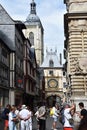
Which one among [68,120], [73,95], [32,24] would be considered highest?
[32,24]

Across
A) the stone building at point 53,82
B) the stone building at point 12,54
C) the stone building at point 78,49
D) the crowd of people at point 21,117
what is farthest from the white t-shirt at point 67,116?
the stone building at point 53,82

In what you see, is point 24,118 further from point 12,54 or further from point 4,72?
point 12,54

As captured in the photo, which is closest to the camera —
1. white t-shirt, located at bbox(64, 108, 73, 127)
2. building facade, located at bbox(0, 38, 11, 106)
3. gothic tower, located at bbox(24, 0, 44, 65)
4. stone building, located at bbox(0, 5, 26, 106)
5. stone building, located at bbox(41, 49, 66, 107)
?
white t-shirt, located at bbox(64, 108, 73, 127)

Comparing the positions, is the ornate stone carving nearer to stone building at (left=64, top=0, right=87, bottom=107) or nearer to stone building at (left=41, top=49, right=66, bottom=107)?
stone building at (left=64, top=0, right=87, bottom=107)

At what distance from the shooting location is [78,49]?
3212 cm

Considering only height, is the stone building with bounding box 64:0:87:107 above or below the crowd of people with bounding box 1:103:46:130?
above

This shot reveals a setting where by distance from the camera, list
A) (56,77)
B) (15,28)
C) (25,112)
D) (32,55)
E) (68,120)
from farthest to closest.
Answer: (56,77) → (32,55) → (15,28) → (25,112) → (68,120)

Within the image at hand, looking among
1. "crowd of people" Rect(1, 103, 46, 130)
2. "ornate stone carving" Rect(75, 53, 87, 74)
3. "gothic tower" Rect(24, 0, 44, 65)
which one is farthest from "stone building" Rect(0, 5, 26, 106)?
"gothic tower" Rect(24, 0, 44, 65)

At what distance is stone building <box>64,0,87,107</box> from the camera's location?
103 feet

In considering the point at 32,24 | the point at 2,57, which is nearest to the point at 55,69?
the point at 32,24

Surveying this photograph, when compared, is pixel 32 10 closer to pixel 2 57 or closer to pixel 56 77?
pixel 56 77

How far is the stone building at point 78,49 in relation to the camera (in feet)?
103

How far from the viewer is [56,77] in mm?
145000

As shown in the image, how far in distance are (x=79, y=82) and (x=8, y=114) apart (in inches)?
550
